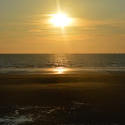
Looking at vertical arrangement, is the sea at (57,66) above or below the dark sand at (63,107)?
above

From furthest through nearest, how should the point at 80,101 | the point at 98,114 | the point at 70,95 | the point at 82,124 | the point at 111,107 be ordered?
the point at 70,95 < the point at 80,101 < the point at 111,107 < the point at 98,114 < the point at 82,124

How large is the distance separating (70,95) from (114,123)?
6830 millimetres

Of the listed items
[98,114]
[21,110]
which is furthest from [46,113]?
[98,114]

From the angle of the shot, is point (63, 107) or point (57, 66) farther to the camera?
point (57, 66)

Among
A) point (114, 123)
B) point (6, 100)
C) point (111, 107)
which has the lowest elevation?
point (114, 123)

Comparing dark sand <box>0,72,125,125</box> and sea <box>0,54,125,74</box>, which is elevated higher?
sea <box>0,54,125,74</box>

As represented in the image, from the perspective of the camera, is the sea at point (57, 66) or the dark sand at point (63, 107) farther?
the sea at point (57, 66)

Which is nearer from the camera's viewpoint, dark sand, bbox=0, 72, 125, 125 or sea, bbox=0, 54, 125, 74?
dark sand, bbox=0, 72, 125, 125

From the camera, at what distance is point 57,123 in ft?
40.0

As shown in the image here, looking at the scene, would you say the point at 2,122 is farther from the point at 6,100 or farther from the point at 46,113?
the point at 6,100

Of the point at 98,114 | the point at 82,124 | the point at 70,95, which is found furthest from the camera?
the point at 70,95

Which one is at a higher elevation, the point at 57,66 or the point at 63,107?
the point at 57,66

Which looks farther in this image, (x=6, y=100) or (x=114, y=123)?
(x=6, y=100)

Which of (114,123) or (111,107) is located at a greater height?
(111,107)
